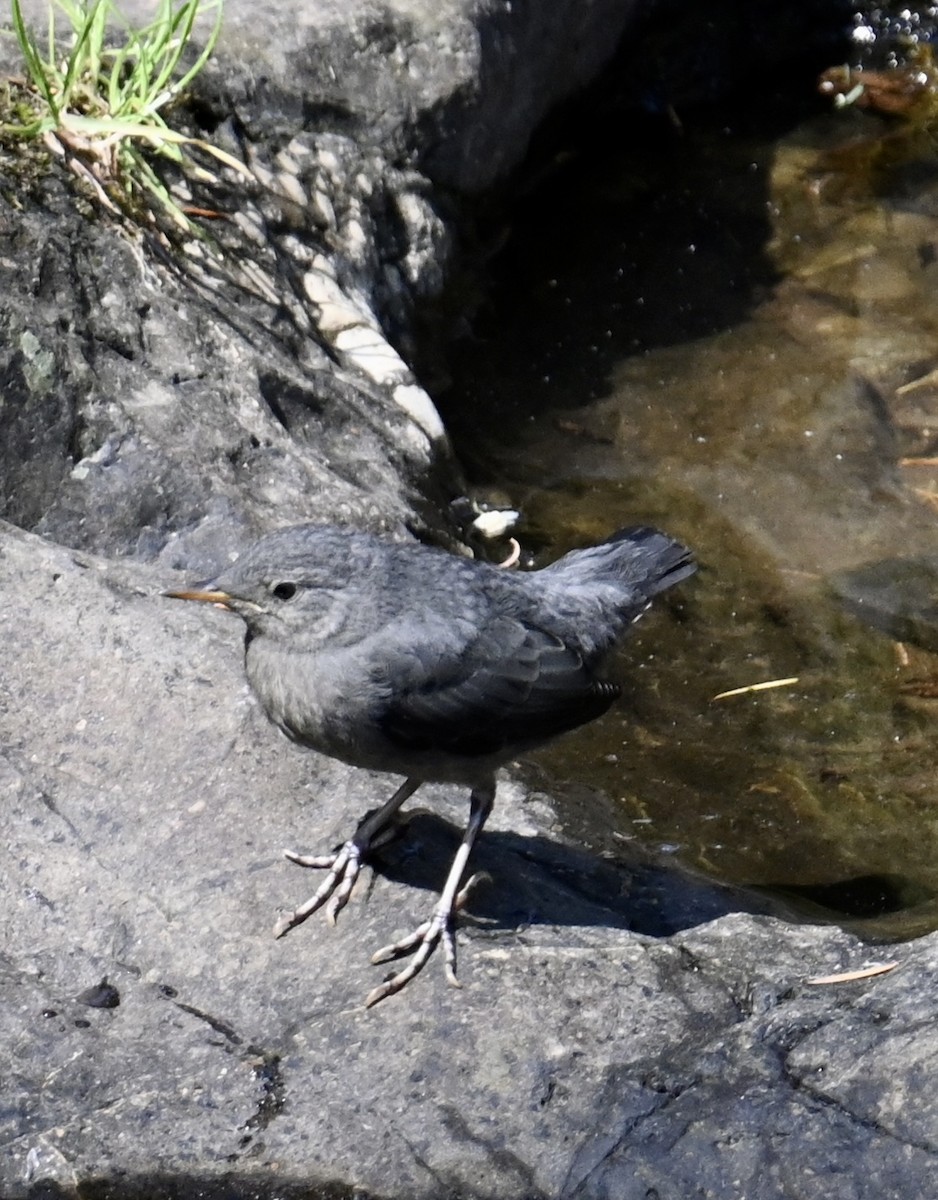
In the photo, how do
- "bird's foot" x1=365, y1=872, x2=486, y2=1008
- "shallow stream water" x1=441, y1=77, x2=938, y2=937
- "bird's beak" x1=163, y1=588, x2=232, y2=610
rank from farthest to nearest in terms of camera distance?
"shallow stream water" x1=441, y1=77, x2=938, y2=937
"bird's beak" x1=163, y1=588, x2=232, y2=610
"bird's foot" x1=365, y1=872, x2=486, y2=1008

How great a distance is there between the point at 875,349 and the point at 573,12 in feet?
7.54

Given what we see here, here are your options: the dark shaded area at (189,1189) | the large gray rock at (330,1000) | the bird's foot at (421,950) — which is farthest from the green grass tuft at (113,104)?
the dark shaded area at (189,1189)

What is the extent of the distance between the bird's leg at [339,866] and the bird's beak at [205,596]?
678 mm

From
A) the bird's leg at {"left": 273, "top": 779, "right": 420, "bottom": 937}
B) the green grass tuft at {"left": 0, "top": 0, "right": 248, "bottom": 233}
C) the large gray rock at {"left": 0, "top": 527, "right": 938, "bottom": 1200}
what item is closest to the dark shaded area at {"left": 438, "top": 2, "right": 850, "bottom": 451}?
the green grass tuft at {"left": 0, "top": 0, "right": 248, "bottom": 233}

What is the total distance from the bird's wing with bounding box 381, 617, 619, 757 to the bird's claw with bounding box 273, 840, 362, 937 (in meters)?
0.34

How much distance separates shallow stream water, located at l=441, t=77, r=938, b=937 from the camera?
16.5 ft

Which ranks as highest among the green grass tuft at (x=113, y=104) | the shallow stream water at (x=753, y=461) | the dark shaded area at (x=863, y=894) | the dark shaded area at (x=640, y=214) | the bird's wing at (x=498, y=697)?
the green grass tuft at (x=113, y=104)

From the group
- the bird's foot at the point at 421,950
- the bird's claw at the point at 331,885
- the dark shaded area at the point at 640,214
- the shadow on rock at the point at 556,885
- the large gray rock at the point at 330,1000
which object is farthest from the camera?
the dark shaded area at the point at 640,214

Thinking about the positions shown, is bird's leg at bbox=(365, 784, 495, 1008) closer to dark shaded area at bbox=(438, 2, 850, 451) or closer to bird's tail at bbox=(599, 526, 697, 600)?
bird's tail at bbox=(599, 526, 697, 600)

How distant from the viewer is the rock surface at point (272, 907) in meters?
3.26

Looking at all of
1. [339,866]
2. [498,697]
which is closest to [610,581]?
[498,697]

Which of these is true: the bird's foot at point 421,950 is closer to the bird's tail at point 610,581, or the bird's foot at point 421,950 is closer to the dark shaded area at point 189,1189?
the dark shaded area at point 189,1189

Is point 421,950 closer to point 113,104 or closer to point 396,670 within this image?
point 396,670

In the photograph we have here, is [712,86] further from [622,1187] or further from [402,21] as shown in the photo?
[622,1187]
